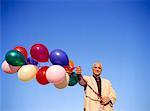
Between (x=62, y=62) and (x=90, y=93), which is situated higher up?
(x=62, y=62)

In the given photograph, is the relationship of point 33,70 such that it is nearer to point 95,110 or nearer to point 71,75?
point 71,75

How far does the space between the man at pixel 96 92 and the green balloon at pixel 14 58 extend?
2.20 feet

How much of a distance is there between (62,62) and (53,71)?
0.18m

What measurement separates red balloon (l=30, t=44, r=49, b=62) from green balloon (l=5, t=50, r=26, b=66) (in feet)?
0.44

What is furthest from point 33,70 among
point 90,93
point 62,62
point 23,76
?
point 90,93

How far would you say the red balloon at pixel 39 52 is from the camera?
3625 mm

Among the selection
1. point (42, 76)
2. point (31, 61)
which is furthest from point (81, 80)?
point (31, 61)

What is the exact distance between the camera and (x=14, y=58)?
365 centimetres

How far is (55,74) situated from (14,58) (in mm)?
537

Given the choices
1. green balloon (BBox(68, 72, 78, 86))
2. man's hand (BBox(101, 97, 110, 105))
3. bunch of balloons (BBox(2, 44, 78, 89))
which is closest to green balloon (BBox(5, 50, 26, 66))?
bunch of balloons (BBox(2, 44, 78, 89))

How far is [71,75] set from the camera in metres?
3.70

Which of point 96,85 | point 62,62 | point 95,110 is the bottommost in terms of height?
point 95,110

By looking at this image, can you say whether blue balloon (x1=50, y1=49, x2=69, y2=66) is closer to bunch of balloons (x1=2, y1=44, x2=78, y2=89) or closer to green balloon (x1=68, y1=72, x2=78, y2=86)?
bunch of balloons (x1=2, y1=44, x2=78, y2=89)

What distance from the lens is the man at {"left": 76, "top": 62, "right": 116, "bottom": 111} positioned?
143 inches
